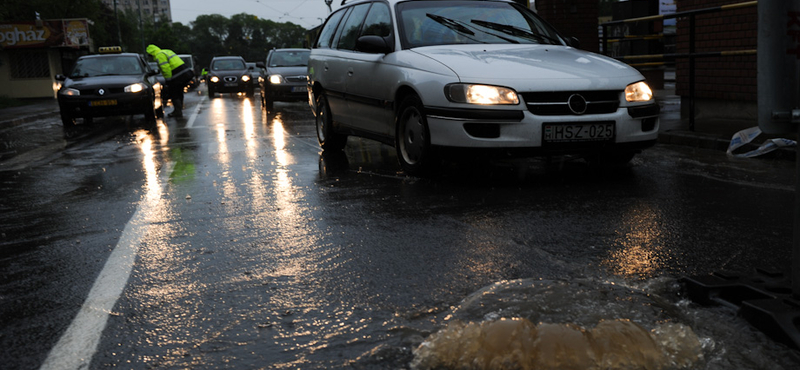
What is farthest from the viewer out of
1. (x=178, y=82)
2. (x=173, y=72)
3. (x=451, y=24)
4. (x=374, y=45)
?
(x=173, y=72)

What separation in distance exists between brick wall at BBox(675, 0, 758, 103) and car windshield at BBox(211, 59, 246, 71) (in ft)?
81.3

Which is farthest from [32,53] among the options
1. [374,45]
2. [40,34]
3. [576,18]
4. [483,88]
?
[483,88]

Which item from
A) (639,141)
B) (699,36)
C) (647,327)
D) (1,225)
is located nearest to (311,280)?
(647,327)

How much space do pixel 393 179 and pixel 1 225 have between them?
10.4 ft

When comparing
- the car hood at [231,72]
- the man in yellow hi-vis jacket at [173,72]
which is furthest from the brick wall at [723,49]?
the car hood at [231,72]

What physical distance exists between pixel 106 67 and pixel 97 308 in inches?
618

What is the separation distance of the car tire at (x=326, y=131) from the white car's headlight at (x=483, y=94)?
3.13 metres

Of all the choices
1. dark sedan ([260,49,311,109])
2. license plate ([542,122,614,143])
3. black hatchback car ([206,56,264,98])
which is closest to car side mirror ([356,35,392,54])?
license plate ([542,122,614,143])

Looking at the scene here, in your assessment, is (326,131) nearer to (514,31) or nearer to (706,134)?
(514,31)

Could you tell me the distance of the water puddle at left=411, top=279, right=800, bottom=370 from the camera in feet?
8.94

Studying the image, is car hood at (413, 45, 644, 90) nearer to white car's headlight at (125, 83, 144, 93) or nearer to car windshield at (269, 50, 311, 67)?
white car's headlight at (125, 83, 144, 93)

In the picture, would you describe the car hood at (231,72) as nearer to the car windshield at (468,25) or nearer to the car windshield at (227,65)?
the car windshield at (227,65)

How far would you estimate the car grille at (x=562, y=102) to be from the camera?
21.3ft

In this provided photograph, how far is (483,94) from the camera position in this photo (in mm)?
6512
